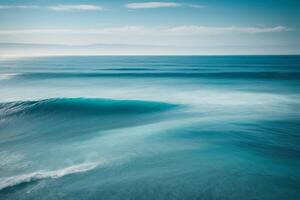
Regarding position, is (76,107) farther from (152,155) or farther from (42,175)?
(42,175)

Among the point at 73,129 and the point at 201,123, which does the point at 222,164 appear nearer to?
the point at 201,123

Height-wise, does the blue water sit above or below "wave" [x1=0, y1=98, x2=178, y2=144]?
below

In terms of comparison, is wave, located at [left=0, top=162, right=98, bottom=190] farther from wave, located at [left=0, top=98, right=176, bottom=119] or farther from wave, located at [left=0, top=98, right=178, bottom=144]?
wave, located at [left=0, top=98, right=176, bottom=119]

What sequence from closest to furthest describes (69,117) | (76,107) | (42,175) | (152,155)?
(42,175) < (152,155) < (69,117) < (76,107)

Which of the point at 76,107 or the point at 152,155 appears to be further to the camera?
the point at 76,107

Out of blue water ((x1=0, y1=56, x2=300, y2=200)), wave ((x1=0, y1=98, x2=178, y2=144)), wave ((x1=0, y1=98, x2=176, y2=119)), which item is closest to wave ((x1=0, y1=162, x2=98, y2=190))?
blue water ((x1=0, y1=56, x2=300, y2=200))

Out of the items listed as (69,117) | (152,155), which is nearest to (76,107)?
(69,117)

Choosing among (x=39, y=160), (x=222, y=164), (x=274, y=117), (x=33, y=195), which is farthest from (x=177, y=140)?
(x=274, y=117)

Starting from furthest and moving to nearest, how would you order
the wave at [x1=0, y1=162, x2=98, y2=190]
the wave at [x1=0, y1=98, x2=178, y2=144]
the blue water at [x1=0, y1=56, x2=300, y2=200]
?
the wave at [x1=0, y1=98, x2=178, y2=144], the wave at [x1=0, y1=162, x2=98, y2=190], the blue water at [x1=0, y1=56, x2=300, y2=200]
